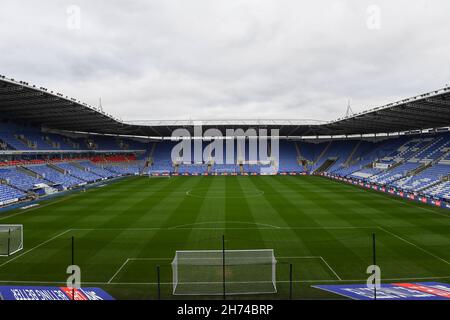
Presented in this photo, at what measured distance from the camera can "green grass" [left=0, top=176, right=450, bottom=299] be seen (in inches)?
582

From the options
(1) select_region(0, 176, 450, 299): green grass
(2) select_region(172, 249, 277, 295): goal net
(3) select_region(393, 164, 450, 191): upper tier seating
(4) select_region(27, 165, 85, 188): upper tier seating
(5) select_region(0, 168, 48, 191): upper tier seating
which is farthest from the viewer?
(4) select_region(27, 165, 85, 188): upper tier seating

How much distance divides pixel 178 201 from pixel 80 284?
69.3 feet

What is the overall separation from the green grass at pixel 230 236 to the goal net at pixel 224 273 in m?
0.63

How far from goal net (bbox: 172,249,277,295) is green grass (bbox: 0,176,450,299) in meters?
0.63

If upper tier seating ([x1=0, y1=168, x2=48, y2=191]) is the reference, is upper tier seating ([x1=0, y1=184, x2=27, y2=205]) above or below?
below

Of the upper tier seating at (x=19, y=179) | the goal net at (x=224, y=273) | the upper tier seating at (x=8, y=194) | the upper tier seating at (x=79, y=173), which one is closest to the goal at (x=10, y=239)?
the goal net at (x=224, y=273)

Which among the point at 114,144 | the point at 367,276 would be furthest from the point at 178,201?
the point at 114,144

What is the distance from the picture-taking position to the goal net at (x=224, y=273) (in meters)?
13.3

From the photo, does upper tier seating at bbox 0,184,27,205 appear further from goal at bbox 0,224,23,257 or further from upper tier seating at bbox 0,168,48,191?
goal at bbox 0,224,23,257

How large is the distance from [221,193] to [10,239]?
25.1m

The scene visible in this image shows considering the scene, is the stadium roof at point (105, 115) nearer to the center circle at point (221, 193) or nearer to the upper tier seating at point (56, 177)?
the upper tier seating at point (56, 177)

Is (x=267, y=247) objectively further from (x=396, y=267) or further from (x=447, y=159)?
(x=447, y=159)

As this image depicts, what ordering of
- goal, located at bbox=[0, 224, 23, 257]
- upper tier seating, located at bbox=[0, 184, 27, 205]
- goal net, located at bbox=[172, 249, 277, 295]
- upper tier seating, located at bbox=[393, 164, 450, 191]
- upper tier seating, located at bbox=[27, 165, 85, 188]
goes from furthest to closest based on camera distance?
upper tier seating, located at bbox=[27, 165, 85, 188]
upper tier seating, located at bbox=[393, 164, 450, 191]
upper tier seating, located at bbox=[0, 184, 27, 205]
goal, located at bbox=[0, 224, 23, 257]
goal net, located at bbox=[172, 249, 277, 295]

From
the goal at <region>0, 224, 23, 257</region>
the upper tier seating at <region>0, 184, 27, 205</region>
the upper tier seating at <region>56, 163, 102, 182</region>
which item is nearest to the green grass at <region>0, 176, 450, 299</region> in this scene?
the goal at <region>0, 224, 23, 257</region>
